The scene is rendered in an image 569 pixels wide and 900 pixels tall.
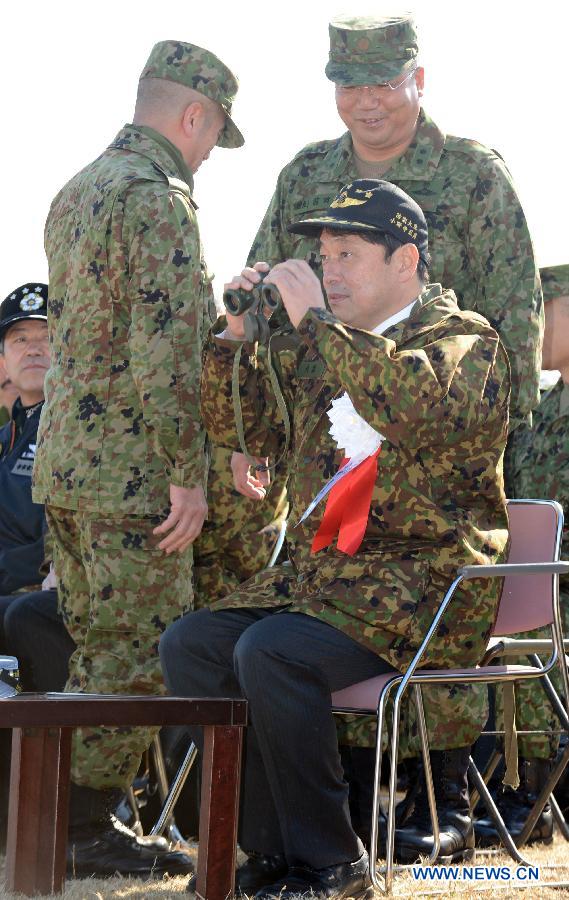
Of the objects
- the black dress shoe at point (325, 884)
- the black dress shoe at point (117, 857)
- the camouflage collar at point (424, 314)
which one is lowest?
the black dress shoe at point (117, 857)

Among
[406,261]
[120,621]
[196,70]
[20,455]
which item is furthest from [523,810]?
[196,70]

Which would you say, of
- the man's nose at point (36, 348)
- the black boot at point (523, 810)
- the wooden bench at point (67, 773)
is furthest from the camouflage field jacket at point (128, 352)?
the black boot at point (523, 810)

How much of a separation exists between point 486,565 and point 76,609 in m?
1.42

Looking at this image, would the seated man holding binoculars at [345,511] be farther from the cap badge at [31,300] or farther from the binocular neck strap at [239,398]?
the cap badge at [31,300]

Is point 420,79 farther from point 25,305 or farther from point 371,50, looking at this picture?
point 25,305

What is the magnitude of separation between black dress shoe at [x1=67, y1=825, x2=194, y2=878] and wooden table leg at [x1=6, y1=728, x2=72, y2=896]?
336 mm

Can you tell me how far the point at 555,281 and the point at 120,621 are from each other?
7.62 ft

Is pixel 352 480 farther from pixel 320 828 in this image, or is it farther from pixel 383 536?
pixel 320 828

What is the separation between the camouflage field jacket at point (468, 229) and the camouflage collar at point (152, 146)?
455 mm

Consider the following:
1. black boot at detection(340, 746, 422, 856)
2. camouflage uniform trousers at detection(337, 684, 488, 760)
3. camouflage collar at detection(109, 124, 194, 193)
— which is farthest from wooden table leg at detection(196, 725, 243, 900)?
camouflage collar at detection(109, 124, 194, 193)

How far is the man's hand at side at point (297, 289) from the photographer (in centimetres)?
335

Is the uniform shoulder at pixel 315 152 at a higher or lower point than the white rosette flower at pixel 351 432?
higher

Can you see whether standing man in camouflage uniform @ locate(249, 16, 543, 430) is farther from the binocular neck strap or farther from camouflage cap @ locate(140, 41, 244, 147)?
the binocular neck strap

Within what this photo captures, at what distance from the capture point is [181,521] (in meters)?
3.94
